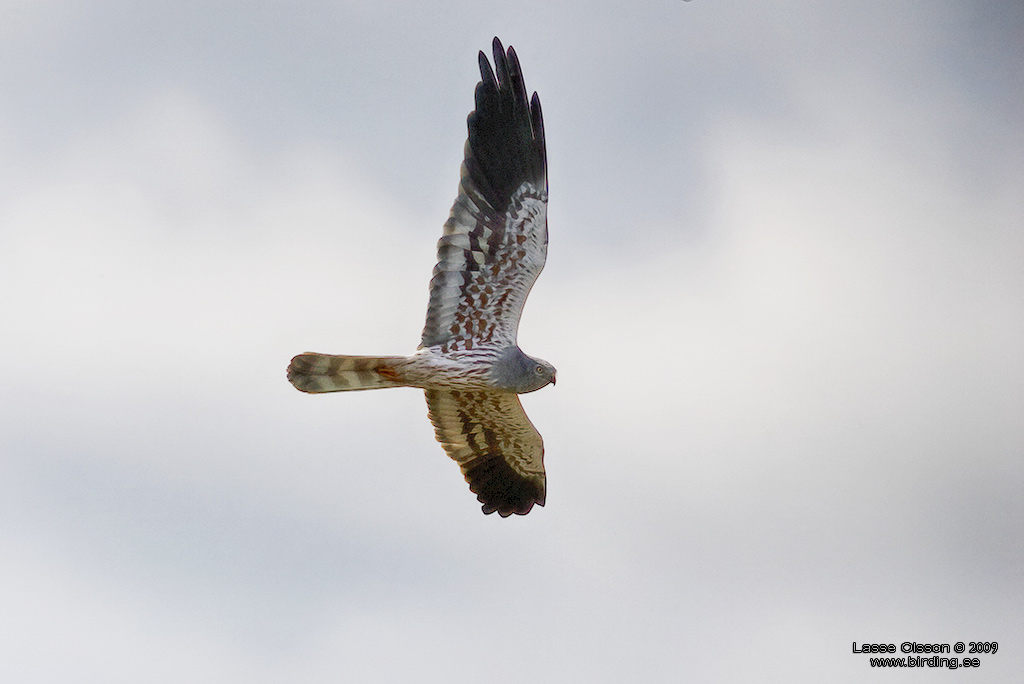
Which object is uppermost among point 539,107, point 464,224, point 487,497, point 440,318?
point 539,107

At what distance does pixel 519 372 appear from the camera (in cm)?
1556

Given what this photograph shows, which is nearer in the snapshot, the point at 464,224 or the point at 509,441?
the point at 464,224

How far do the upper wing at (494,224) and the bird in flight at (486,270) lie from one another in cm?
1

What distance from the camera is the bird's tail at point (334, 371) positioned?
1480 centimetres

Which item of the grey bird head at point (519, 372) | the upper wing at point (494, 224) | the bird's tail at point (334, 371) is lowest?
the bird's tail at point (334, 371)

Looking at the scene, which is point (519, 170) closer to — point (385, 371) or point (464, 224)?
point (464, 224)

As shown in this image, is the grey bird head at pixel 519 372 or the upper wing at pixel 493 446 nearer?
the grey bird head at pixel 519 372

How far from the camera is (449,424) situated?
1722 cm

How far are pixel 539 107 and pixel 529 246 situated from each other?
1.66 m

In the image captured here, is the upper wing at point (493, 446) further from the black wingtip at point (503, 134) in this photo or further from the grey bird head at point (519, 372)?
the black wingtip at point (503, 134)

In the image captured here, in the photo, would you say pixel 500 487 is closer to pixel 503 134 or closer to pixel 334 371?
pixel 334 371

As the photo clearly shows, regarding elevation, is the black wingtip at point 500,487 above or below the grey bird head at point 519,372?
below

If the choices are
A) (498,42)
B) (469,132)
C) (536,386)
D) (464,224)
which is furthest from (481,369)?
(498,42)

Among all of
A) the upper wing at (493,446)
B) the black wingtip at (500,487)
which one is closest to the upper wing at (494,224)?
the upper wing at (493,446)
